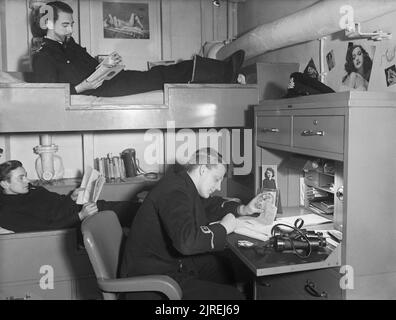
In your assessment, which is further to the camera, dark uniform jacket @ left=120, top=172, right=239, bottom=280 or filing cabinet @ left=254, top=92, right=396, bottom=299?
dark uniform jacket @ left=120, top=172, right=239, bottom=280

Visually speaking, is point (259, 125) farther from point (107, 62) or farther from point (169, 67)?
point (107, 62)

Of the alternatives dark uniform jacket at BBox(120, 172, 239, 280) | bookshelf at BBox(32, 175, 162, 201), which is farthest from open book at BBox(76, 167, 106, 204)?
dark uniform jacket at BBox(120, 172, 239, 280)

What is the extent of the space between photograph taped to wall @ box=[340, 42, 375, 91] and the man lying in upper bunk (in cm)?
76

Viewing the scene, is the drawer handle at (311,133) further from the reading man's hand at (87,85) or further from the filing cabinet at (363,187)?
the reading man's hand at (87,85)

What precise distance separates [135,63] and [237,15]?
1147mm

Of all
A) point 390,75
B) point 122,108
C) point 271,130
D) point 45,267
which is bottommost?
point 45,267

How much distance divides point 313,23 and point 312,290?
1471 millimetres

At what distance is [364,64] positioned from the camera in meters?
2.30

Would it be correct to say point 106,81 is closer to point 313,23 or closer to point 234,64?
point 234,64

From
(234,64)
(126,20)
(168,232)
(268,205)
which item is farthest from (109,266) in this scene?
(126,20)

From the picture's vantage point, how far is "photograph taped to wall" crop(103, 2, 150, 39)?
4.13 meters

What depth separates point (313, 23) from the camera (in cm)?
248

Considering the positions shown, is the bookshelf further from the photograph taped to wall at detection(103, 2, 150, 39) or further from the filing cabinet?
the filing cabinet

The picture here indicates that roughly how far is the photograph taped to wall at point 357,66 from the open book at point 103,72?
1.34 meters
